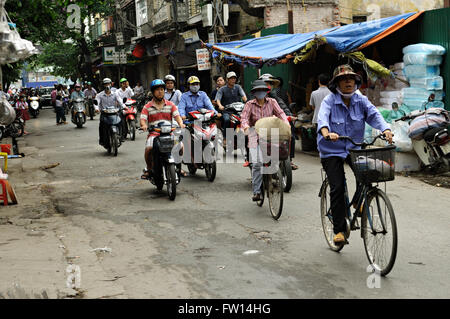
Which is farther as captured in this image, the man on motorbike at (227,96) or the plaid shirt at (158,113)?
the man on motorbike at (227,96)

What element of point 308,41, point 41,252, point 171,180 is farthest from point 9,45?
point 308,41

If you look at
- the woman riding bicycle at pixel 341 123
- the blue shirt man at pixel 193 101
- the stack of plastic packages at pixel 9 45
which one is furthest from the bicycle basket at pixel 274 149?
the stack of plastic packages at pixel 9 45

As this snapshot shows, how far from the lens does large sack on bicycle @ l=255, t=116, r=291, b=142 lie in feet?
23.7

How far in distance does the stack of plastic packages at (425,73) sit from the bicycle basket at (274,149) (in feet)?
15.3

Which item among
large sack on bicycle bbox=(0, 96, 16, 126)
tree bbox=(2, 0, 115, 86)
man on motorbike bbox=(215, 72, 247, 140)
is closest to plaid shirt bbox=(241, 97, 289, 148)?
man on motorbike bbox=(215, 72, 247, 140)

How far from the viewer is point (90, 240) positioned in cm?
678

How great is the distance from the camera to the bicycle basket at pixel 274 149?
23.9 feet

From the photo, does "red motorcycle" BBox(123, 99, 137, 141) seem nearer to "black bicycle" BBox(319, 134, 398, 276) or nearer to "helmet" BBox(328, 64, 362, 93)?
"helmet" BBox(328, 64, 362, 93)

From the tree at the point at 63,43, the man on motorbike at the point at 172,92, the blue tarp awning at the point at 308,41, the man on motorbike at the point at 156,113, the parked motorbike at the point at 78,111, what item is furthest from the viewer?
the parked motorbike at the point at 78,111

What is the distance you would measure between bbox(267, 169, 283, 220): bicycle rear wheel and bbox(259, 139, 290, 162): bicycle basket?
0.68 feet

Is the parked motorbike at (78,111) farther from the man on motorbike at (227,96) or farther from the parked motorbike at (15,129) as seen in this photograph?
the man on motorbike at (227,96)

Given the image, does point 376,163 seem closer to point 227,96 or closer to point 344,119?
point 344,119
